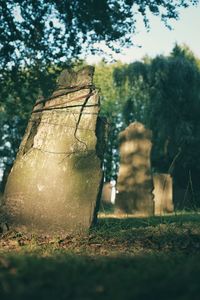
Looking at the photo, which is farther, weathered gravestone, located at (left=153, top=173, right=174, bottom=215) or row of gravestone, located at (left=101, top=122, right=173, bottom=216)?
weathered gravestone, located at (left=153, top=173, right=174, bottom=215)

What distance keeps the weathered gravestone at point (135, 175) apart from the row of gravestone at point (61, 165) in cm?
484

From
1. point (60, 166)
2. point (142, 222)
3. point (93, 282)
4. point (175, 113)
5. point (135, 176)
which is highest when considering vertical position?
point (175, 113)

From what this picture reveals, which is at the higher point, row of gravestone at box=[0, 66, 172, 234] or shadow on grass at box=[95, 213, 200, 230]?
row of gravestone at box=[0, 66, 172, 234]

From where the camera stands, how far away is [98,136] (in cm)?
635

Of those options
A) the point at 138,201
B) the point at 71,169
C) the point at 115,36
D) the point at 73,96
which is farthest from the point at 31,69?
the point at 71,169

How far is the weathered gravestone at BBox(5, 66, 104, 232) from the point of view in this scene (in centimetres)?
556

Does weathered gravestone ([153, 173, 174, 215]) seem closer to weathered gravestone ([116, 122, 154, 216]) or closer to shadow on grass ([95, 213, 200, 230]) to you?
weathered gravestone ([116, 122, 154, 216])

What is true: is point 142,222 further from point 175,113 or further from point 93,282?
point 175,113

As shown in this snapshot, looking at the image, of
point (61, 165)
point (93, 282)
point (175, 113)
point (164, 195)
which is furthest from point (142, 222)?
point (175, 113)

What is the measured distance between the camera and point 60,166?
585cm

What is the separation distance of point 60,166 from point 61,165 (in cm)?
2

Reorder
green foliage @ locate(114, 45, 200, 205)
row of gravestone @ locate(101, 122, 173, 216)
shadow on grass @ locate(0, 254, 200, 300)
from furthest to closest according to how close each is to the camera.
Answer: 1. green foliage @ locate(114, 45, 200, 205)
2. row of gravestone @ locate(101, 122, 173, 216)
3. shadow on grass @ locate(0, 254, 200, 300)

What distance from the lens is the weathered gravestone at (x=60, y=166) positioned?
5562 millimetres

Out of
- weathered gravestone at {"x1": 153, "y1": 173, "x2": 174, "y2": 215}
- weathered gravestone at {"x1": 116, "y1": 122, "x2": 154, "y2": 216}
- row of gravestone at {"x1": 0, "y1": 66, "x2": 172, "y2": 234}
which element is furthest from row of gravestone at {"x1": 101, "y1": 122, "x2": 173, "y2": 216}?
row of gravestone at {"x1": 0, "y1": 66, "x2": 172, "y2": 234}
